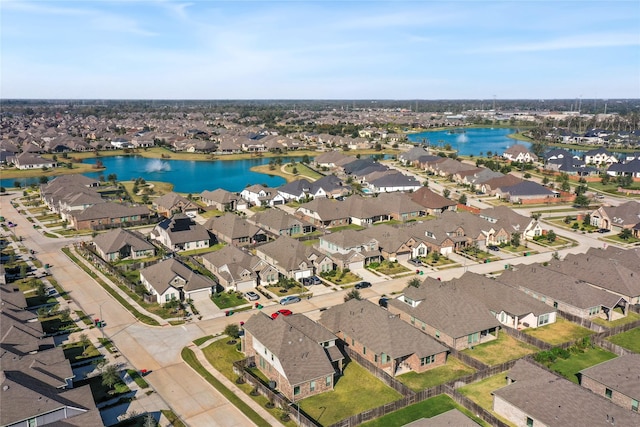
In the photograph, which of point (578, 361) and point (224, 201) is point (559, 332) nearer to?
point (578, 361)

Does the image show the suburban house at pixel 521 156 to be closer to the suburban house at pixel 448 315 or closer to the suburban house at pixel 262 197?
the suburban house at pixel 262 197

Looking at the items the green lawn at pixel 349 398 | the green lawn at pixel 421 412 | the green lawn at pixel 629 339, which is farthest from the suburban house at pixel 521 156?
the green lawn at pixel 421 412

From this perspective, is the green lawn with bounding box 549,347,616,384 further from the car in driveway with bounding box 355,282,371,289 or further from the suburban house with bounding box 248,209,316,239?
the suburban house with bounding box 248,209,316,239

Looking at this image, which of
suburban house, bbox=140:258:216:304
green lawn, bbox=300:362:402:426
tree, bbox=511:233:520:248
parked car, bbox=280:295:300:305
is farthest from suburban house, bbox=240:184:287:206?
green lawn, bbox=300:362:402:426

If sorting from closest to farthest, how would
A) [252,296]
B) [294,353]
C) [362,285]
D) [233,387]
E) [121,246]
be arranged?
[233,387]
[294,353]
[252,296]
[362,285]
[121,246]

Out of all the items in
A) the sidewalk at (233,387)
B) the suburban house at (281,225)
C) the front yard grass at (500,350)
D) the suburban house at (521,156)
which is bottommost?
the front yard grass at (500,350)

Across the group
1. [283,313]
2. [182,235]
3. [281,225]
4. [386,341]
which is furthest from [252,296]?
[281,225]

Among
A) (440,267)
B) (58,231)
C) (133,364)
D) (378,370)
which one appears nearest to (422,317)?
(378,370)
